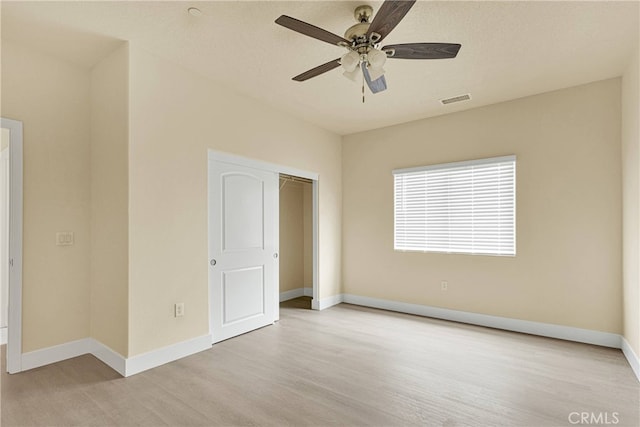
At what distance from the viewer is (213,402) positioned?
7.88 feet

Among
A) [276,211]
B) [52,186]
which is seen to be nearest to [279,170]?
[276,211]

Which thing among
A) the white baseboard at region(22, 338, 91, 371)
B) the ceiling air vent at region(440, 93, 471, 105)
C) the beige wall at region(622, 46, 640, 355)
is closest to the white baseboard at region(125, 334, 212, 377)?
the white baseboard at region(22, 338, 91, 371)

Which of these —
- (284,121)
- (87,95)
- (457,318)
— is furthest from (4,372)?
(457,318)

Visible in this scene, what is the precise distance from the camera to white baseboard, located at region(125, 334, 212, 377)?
9.29 ft

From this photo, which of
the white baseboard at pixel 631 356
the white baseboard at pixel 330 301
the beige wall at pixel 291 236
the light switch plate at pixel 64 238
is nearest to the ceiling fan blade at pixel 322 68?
the light switch plate at pixel 64 238

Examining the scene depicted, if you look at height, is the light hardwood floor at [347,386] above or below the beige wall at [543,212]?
below

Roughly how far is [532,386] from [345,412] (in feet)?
5.12

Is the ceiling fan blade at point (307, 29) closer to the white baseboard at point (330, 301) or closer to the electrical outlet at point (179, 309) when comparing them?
the electrical outlet at point (179, 309)

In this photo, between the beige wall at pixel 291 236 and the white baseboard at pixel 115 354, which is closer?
the white baseboard at pixel 115 354

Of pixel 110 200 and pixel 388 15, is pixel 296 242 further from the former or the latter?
pixel 388 15

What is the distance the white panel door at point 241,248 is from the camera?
3.61 metres

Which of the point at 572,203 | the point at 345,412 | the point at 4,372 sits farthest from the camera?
the point at 572,203

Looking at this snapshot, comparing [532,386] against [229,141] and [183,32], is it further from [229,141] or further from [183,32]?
[183,32]

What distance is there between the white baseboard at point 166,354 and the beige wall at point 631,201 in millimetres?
3980
